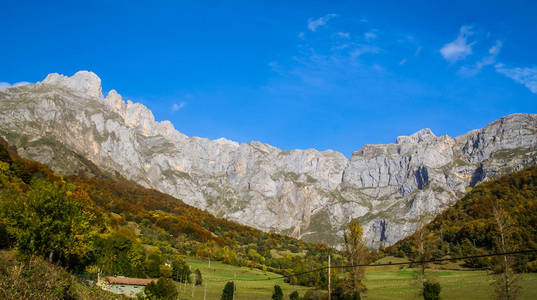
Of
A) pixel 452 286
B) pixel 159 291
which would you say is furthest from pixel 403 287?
pixel 159 291

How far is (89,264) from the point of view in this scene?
205ft

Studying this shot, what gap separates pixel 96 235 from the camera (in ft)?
222

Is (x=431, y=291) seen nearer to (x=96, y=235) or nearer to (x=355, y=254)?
(x=355, y=254)

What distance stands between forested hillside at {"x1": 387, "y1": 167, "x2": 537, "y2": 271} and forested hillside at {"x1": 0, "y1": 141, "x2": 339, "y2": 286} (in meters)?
38.2

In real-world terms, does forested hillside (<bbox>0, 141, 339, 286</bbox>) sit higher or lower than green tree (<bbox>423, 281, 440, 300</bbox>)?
higher

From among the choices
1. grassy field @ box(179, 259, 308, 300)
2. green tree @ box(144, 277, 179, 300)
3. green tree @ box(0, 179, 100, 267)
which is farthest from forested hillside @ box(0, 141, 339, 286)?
green tree @ box(144, 277, 179, 300)

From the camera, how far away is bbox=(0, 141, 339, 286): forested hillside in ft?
131

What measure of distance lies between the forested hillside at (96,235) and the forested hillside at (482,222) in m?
38.2

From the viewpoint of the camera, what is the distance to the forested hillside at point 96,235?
39834 mm

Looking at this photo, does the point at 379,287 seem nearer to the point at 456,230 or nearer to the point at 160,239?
the point at 456,230

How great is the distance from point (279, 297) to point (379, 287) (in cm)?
2121

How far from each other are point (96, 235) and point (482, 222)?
334 ft

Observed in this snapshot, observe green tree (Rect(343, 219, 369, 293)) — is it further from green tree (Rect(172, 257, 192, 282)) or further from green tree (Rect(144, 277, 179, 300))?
green tree (Rect(172, 257, 192, 282))

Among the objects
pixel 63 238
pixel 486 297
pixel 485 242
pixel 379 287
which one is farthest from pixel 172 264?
pixel 485 242
